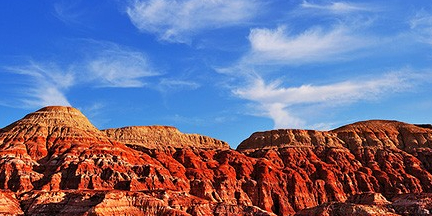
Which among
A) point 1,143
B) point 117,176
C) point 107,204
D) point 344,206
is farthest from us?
point 1,143

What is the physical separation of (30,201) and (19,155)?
37580 mm

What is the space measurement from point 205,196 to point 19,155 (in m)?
54.7

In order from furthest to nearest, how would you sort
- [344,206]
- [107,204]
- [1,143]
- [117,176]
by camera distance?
[1,143], [117,176], [344,206], [107,204]

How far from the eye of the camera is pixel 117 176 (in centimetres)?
17450

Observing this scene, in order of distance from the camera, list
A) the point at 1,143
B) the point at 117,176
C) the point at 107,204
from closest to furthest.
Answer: the point at 107,204 < the point at 117,176 < the point at 1,143

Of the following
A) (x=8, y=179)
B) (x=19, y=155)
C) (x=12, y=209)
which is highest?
(x=19, y=155)

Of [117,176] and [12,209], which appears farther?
[117,176]

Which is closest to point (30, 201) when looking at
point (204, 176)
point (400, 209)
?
point (204, 176)

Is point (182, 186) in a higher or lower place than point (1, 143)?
lower

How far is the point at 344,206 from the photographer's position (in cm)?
15988

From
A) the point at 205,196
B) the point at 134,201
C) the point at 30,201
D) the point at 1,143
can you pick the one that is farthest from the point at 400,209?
the point at 1,143

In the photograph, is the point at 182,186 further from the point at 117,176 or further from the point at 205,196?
the point at 117,176

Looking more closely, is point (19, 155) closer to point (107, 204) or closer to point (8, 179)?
point (8, 179)

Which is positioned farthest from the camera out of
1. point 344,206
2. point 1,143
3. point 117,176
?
point 1,143
